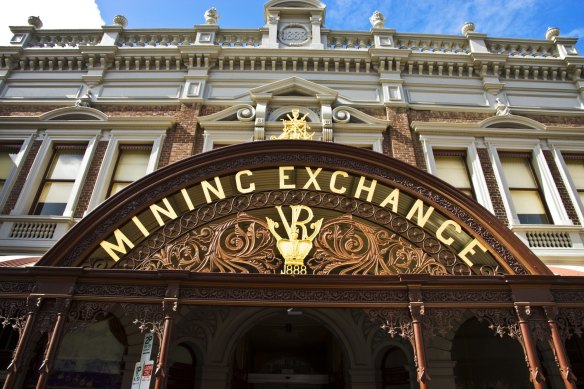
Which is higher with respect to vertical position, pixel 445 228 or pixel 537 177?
pixel 537 177

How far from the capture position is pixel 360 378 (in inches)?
362

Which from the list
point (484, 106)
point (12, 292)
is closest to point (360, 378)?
point (12, 292)

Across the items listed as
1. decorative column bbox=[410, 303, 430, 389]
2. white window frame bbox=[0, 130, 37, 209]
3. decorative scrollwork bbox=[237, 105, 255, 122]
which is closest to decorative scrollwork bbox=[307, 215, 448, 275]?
decorative column bbox=[410, 303, 430, 389]

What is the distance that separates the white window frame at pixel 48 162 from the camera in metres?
9.59

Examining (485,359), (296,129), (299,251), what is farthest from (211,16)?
(485,359)

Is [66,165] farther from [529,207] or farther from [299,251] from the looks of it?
[529,207]

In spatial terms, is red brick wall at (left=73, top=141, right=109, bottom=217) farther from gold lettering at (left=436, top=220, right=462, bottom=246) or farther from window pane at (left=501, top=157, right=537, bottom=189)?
window pane at (left=501, top=157, right=537, bottom=189)

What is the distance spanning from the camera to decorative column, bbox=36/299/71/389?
5.72 metres

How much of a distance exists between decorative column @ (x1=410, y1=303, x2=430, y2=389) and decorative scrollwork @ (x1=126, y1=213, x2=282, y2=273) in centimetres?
232

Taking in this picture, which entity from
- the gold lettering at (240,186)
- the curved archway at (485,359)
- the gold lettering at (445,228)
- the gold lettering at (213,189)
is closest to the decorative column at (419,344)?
the gold lettering at (445,228)

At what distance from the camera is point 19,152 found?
34.3ft

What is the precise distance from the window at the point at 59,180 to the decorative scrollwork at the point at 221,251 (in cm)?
469

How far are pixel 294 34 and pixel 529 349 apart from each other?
10.7 metres

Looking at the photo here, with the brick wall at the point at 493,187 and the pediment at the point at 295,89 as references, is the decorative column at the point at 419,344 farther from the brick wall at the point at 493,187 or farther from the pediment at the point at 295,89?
the pediment at the point at 295,89
